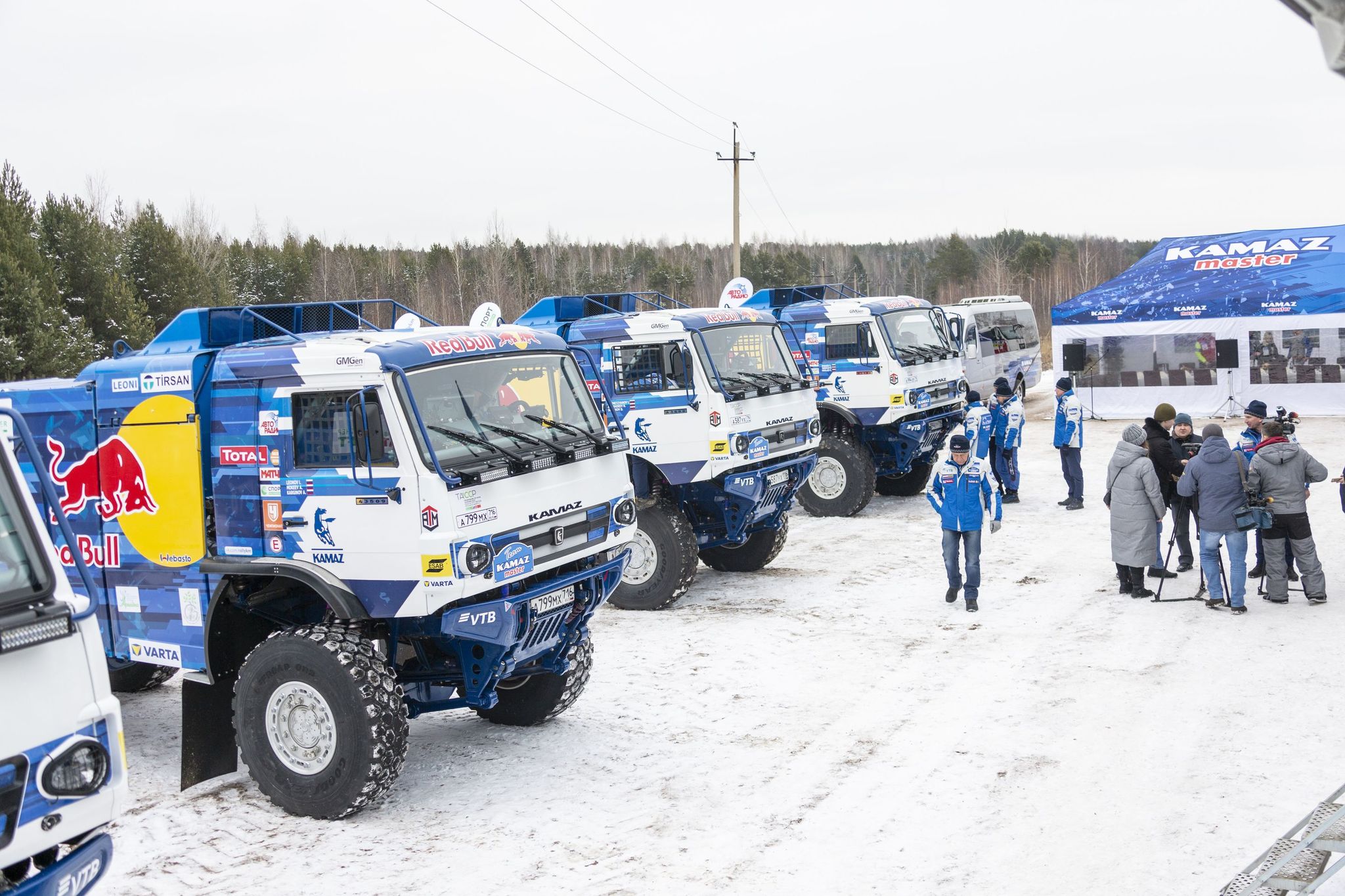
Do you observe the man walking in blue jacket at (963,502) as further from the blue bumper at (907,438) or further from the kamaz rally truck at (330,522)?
the blue bumper at (907,438)

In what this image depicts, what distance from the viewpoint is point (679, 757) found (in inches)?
277

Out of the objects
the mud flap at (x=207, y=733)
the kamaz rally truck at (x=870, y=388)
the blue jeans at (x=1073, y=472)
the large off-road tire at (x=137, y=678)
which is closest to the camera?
the mud flap at (x=207, y=733)

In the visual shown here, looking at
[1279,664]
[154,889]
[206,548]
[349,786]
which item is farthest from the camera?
[1279,664]

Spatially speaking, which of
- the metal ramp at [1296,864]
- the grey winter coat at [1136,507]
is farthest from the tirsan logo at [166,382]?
the grey winter coat at [1136,507]

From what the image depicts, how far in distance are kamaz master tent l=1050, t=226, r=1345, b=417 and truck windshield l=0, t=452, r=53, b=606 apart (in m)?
23.8

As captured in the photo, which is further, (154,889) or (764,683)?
(764,683)

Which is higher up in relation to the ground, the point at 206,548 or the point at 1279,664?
the point at 206,548

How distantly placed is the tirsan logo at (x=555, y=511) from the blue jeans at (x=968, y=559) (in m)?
4.67

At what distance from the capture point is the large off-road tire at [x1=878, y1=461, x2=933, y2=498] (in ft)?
55.2

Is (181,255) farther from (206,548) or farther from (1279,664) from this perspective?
(1279,664)

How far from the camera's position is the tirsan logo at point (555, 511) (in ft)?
21.6

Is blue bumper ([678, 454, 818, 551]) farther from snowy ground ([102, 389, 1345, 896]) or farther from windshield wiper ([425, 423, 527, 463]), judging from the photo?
windshield wiper ([425, 423, 527, 463])

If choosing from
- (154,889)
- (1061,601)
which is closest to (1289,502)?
(1061,601)

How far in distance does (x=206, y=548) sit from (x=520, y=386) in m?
2.12
